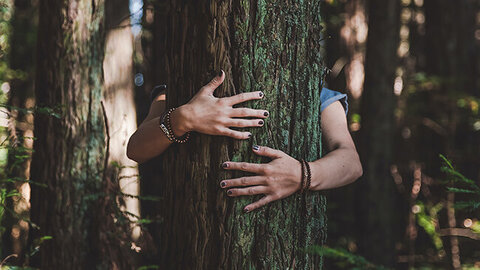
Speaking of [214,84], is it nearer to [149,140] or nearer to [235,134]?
[235,134]

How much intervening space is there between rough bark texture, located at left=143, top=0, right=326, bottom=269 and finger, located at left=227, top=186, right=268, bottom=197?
0.12ft

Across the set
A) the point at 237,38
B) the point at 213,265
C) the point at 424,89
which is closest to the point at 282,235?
the point at 213,265

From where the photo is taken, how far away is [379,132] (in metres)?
6.32

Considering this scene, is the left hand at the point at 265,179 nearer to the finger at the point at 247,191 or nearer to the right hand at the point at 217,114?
the finger at the point at 247,191

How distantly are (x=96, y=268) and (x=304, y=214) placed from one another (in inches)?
110

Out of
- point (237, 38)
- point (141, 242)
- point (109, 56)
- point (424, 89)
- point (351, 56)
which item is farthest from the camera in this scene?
point (351, 56)

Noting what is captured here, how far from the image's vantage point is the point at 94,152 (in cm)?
451

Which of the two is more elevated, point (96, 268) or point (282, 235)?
point (282, 235)

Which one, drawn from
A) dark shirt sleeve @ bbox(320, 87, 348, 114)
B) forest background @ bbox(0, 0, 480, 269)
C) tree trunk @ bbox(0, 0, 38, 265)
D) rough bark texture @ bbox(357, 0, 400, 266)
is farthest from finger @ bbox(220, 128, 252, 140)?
tree trunk @ bbox(0, 0, 38, 265)

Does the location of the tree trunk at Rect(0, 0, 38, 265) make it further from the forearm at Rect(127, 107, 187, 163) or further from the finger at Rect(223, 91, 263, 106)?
the finger at Rect(223, 91, 263, 106)

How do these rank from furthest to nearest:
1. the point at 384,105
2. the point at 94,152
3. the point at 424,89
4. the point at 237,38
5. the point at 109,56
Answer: the point at 424,89 → the point at 384,105 → the point at 109,56 → the point at 94,152 → the point at 237,38

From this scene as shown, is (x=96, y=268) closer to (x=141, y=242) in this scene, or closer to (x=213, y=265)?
(x=141, y=242)

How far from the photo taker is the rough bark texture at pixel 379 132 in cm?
625

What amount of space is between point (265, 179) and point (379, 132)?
4725 mm
